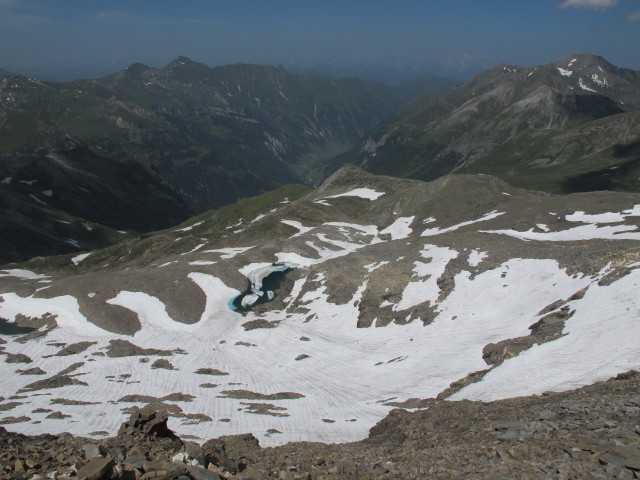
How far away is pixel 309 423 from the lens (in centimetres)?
3756

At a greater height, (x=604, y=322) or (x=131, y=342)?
(x=604, y=322)

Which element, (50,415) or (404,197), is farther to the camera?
(404,197)

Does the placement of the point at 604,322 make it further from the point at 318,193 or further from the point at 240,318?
the point at 318,193

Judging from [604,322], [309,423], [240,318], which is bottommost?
[240,318]

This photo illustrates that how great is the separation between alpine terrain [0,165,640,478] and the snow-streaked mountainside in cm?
27

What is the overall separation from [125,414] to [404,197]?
398ft

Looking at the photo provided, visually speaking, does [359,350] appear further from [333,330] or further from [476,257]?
[476,257]

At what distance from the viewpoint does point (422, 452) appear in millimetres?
20500

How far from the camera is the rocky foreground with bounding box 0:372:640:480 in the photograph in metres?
15.3

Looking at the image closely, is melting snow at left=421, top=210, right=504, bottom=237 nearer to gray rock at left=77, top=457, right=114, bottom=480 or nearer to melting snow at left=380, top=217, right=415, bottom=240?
melting snow at left=380, top=217, right=415, bottom=240

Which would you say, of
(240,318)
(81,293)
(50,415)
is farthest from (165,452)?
(81,293)

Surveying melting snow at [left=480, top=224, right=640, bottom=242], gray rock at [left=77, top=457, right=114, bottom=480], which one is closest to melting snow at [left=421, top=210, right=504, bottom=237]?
melting snow at [left=480, top=224, right=640, bottom=242]

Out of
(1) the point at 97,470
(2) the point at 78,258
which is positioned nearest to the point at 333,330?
(1) the point at 97,470

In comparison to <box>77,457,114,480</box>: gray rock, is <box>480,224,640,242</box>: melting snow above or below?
below
